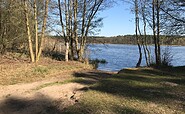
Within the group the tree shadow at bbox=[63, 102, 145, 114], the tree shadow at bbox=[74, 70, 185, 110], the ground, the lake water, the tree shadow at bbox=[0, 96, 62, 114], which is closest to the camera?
the tree shadow at bbox=[63, 102, 145, 114]

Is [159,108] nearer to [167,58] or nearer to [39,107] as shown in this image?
[39,107]

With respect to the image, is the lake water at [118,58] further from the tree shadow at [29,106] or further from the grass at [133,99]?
the tree shadow at [29,106]

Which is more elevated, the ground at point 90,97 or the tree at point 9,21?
the tree at point 9,21

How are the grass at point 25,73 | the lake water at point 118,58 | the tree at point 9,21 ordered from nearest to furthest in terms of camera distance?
the grass at point 25,73
the tree at point 9,21
the lake water at point 118,58

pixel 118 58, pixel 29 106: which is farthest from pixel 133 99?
pixel 118 58

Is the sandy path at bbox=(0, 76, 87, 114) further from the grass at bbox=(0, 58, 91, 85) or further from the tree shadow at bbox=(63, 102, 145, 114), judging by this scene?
the grass at bbox=(0, 58, 91, 85)

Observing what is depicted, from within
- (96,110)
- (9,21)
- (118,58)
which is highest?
(9,21)

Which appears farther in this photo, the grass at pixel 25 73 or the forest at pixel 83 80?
the grass at pixel 25 73

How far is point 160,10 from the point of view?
17.3 metres

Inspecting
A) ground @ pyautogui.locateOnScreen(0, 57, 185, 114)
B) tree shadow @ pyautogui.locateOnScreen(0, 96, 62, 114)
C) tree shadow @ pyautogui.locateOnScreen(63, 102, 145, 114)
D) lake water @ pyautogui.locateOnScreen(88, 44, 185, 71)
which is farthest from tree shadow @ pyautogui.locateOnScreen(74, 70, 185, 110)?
lake water @ pyautogui.locateOnScreen(88, 44, 185, 71)

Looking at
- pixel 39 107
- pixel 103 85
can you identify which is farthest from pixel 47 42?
pixel 39 107

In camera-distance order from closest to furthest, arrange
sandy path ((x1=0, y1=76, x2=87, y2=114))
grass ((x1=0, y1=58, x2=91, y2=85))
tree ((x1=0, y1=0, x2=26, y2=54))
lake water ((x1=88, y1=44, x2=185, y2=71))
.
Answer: sandy path ((x1=0, y1=76, x2=87, y2=114)) < grass ((x1=0, y1=58, x2=91, y2=85)) < tree ((x1=0, y1=0, x2=26, y2=54)) < lake water ((x1=88, y1=44, x2=185, y2=71))

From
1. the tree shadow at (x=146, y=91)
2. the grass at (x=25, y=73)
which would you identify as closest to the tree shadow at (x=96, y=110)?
the tree shadow at (x=146, y=91)

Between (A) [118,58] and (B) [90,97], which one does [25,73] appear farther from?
(A) [118,58]
